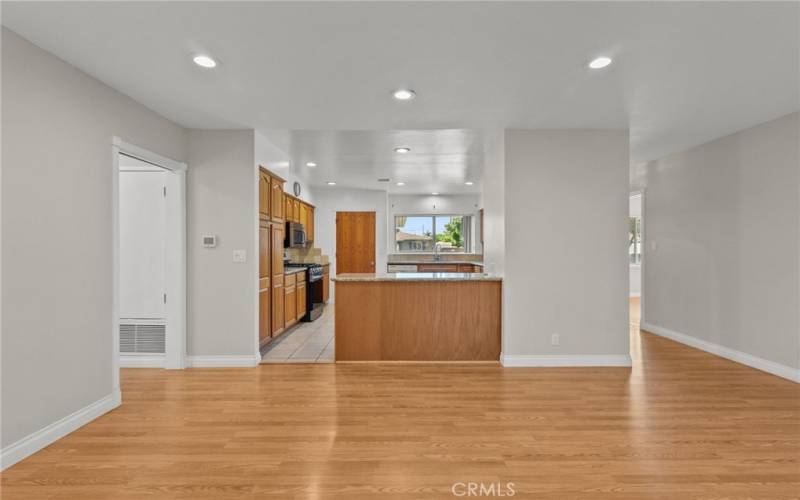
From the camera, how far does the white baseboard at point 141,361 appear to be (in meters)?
4.15

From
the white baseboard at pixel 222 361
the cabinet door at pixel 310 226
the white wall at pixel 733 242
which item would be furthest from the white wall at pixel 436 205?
the white baseboard at pixel 222 361

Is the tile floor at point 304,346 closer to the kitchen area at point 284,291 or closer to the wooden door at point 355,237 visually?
the kitchen area at point 284,291

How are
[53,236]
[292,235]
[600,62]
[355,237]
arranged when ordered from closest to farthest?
[53,236], [600,62], [292,235], [355,237]

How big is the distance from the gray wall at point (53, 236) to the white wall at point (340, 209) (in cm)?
551

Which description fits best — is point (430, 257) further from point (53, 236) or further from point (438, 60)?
point (53, 236)

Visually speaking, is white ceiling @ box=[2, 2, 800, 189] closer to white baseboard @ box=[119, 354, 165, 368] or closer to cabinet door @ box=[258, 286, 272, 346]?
cabinet door @ box=[258, 286, 272, 346]

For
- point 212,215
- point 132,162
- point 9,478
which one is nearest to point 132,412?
point 9,478

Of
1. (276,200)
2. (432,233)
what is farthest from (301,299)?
(432,233)

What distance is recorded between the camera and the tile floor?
4473 mm

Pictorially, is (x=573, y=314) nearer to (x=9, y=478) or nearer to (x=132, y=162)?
(x=9, y=478)

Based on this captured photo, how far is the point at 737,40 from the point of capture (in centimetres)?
237

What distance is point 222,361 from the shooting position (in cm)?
417

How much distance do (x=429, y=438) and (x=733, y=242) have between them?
407 cm

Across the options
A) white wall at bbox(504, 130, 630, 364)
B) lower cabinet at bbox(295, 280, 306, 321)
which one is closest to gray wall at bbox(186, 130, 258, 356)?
lower cabinet at bbox(295, 280, 306, 321)
